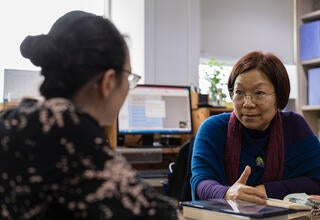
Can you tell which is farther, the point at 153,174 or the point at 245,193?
the point at 153,174

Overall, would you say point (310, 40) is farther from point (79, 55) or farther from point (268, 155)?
point (79, 55)

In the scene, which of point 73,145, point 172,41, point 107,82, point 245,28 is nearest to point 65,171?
point 73,145

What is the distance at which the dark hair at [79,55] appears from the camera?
0.74 metres

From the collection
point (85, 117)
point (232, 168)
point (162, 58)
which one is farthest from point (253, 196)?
point (162, 58)

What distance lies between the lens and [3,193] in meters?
0.74

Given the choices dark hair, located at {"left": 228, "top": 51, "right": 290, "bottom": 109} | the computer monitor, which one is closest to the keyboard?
the computer monitor

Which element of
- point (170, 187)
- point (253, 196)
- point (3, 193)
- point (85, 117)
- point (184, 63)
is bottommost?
point (170, 187)

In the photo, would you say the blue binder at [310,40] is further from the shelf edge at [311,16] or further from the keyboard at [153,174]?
the keyboard at [153,174]

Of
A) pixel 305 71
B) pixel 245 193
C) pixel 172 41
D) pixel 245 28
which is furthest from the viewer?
pixel 245 28

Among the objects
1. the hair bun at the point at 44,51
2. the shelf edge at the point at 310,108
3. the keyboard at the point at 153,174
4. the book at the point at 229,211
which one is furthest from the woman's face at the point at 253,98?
the shelf edge at the point at 310,108

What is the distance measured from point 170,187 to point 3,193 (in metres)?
2.11

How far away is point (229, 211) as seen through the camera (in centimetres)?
106

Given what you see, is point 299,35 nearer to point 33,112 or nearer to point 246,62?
point 246,62

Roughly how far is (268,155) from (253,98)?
0.21 m
